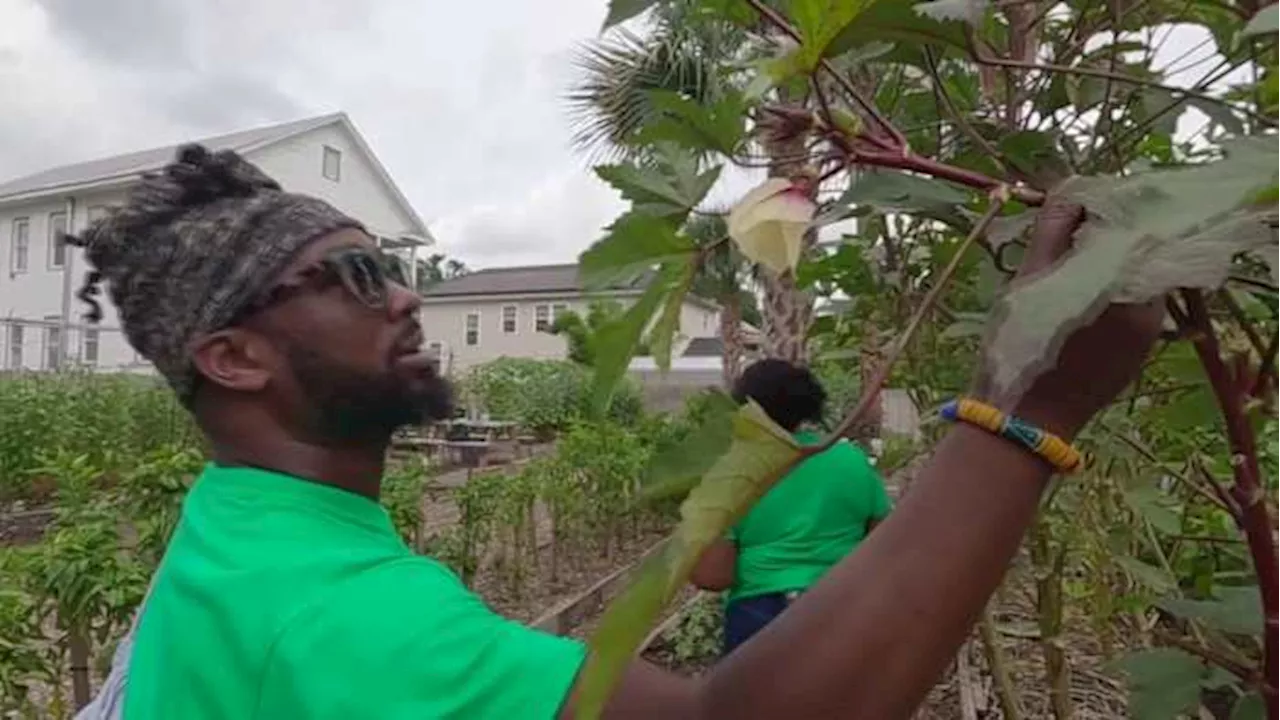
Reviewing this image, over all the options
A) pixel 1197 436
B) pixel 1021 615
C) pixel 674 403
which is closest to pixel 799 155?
pixel 1197 436

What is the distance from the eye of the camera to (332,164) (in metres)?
24.3

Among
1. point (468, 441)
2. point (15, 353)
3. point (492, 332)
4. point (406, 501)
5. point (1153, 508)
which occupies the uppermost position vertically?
point (492, 332)

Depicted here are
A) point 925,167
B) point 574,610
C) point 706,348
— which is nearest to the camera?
point 925,167

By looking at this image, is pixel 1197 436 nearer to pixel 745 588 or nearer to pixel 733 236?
pixel 733 236

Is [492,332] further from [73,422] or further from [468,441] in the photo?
[73,422]

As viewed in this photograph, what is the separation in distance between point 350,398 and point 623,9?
394mm

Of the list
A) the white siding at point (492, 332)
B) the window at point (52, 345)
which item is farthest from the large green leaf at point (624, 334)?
the white siding at point (492, 332)

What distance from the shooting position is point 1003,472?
0.59 m

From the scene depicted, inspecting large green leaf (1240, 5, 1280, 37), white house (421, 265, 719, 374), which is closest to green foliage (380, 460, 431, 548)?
large green leaf (1240, 5, 1280, 37)

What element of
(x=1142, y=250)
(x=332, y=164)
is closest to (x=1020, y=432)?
(x=1142, y=250)

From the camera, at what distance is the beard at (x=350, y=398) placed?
953 mm

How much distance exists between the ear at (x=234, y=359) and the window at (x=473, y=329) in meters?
33.6

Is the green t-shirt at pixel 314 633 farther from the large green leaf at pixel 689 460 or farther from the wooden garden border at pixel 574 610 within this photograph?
the wooden garden border at pixel 574 610

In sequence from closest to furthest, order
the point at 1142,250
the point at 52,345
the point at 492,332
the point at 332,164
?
1. the point at 1142,250
2. the point at 52,345
3. the point at 332,164
4. the point at 492,332
